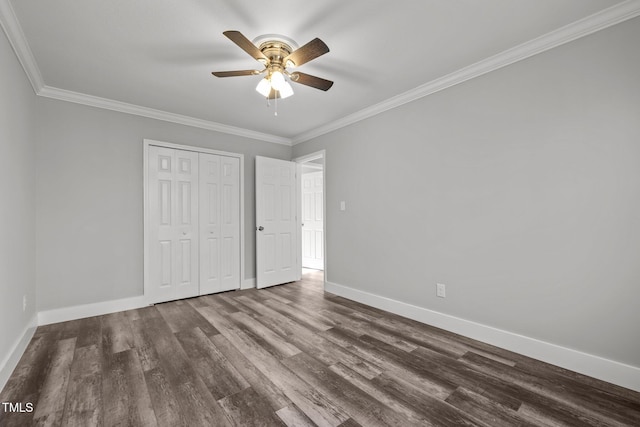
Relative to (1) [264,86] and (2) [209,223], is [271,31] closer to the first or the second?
(1) [264,86]

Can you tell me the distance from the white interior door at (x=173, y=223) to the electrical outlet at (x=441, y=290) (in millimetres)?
3184

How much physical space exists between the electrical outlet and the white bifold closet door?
9.56ft

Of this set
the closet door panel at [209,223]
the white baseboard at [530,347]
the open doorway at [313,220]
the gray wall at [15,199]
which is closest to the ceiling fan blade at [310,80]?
the gray wall at [15,199]

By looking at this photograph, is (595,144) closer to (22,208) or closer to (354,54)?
(354,54)

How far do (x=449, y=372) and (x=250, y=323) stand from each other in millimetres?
1949

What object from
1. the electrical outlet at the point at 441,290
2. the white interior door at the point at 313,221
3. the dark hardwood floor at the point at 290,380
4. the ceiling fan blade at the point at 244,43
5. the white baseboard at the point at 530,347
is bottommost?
the dark hardwood floor at the point at 290,380

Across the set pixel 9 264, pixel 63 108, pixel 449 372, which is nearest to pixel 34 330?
pixel 9 264

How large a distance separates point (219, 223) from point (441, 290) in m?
3.14

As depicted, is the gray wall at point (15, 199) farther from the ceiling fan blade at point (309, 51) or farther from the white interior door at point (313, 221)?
the white interior door at point (313, 221)

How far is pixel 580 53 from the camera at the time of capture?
2.05m

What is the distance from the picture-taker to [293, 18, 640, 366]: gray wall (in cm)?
191

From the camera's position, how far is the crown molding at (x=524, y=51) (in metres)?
1.87

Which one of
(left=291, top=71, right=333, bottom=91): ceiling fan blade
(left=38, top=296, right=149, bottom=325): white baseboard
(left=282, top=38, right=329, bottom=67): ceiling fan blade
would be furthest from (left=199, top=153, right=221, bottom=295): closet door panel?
(left=282, top=38, right=329, bottom=67): ceiling fan blade

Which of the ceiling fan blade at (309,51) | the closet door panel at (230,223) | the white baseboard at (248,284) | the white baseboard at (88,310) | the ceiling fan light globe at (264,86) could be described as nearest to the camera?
the ceiling fan blade at (309,51)
